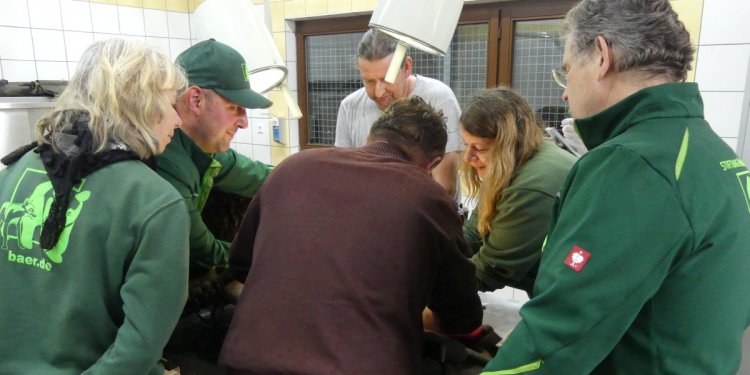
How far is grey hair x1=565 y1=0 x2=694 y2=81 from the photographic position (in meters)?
0.74

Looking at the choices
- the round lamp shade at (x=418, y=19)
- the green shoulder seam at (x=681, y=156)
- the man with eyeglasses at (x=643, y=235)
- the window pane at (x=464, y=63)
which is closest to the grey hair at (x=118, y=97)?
the round lamp shade at (x=418, y=19)

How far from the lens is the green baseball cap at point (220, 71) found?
4.00 ft

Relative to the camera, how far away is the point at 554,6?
245 centimetres

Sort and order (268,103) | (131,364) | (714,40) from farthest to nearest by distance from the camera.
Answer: (714,40)
(268,103)
(131,364)

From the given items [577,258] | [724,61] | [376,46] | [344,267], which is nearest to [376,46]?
[376,46]

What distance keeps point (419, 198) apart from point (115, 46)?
0.62 metres

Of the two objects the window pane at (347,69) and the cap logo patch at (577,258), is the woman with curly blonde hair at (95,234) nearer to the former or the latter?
the cap logo patch at (577,258)

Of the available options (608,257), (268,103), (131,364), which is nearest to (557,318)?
(608,257)

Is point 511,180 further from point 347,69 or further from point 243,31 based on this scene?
point 347,69

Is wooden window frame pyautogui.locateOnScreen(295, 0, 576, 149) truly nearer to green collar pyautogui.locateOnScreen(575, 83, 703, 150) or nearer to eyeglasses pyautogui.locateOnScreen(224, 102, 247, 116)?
eyeglasses pyautogui.locateOnScreen(224, 102, 247, 116)

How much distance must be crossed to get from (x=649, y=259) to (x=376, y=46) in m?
1.22

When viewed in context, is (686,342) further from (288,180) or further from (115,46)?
(115,46)

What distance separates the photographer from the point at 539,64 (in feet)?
8.43

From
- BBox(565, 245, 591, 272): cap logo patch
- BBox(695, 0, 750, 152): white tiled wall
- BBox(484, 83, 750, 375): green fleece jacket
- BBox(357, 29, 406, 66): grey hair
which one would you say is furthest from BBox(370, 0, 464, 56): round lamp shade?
BBox(695, 0, 750, 152): white tiled wall
